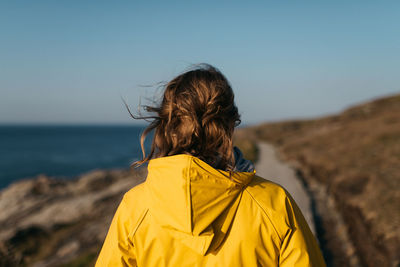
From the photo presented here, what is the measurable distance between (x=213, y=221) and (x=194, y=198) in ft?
0.68

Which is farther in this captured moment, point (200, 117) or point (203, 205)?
point (200, 117)

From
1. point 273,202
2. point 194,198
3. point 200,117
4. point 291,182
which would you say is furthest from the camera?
point 291,182

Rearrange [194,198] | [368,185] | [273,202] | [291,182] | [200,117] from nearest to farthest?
[194,198]
[273,202]
[200,117]
[368,185]
[291,182]

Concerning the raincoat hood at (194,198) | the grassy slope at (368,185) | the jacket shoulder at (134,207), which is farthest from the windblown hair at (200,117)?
the grassy slope at (368,185)

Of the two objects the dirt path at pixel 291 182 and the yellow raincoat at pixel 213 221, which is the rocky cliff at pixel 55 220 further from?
the dirt path at pixel 291 182

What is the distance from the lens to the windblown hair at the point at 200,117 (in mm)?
1932

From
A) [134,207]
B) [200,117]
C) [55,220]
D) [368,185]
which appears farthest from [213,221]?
[55,220]

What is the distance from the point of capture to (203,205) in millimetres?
1742

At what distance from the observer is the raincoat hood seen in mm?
1720

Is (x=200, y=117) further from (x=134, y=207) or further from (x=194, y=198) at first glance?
(x=134, y=207)

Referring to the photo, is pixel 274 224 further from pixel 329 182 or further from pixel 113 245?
pixel 329 182

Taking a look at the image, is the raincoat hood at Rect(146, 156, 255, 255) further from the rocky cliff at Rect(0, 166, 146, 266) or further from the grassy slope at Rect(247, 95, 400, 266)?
the grassy slope at Rect(247, 95, 400, 266)

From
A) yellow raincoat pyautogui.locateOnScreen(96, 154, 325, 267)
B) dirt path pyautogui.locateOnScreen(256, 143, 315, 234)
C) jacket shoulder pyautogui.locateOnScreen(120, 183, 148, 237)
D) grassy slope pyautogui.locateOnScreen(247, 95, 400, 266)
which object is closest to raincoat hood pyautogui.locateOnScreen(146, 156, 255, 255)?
yellow raincoat pyautogui.locateOnScreen(96, 154, 325, 267)

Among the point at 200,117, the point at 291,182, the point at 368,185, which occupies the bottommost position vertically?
the point at 291,182
